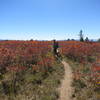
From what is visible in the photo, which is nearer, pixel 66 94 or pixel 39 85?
pixel 66 94

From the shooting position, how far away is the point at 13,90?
639 cm

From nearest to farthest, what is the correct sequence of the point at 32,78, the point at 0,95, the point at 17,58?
the point at 0,95, the point at 32,78, the point at 17,58

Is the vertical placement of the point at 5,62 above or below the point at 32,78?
above

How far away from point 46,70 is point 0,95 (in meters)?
3.90

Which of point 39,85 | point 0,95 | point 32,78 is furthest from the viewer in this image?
point 32,78

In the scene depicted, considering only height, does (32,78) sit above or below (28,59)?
below

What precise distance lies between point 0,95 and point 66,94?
3.04 m

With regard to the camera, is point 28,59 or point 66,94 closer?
point 66,94

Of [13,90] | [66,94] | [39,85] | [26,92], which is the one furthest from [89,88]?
[13,90]

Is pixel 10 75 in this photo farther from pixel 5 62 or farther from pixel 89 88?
pixel 89 88

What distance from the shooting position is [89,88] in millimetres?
6730

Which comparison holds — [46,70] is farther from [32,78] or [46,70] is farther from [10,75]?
[10,75]

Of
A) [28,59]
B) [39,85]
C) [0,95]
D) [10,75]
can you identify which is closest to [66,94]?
[39,85]

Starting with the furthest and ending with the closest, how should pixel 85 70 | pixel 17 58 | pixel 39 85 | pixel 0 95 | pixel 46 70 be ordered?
pixel 17 58 < pixel 85 70 < pixel 46 70 < pixel 39 85 < pixel 0 95
